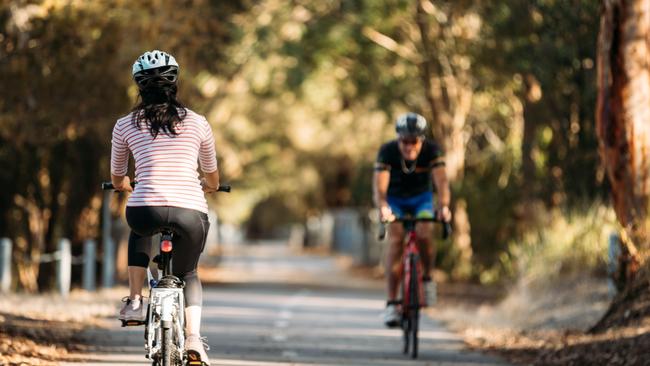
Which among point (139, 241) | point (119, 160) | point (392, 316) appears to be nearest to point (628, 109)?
point (392, 316)

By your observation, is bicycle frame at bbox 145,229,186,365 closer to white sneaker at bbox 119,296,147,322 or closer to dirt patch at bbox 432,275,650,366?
white sneaker at bbox 119,296,147,322

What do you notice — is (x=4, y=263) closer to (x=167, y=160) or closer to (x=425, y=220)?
(x=425, y=220)

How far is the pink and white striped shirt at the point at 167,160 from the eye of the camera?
809 centimetres

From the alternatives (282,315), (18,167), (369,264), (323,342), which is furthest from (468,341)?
(369,264)

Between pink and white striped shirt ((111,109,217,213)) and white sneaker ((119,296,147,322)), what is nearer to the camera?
pink and white striped shirt ((111,109,217,213))

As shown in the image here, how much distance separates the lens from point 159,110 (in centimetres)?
826

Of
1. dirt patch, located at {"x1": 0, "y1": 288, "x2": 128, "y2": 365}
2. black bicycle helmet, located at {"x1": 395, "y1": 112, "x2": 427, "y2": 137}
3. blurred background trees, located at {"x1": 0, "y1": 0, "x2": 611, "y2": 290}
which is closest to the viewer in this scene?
dirt patch, located at {"x1": 0, "y1": 288, "x2": 128, "y2": 365}

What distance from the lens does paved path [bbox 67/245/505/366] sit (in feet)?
39.7

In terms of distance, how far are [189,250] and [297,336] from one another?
6492mm

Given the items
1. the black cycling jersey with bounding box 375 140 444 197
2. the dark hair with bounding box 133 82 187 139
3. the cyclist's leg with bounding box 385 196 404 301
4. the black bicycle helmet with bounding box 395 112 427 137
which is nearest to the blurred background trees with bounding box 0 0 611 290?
the cyclist's leg with bounding box 385 196 404 301

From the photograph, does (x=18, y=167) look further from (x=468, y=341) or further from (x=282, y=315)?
(x=468, y=341)

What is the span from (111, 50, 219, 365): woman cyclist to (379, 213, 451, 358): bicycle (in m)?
4.56

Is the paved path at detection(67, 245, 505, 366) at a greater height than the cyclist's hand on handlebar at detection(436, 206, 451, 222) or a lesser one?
lesser

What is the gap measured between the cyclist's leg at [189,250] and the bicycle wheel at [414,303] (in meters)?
4.43
